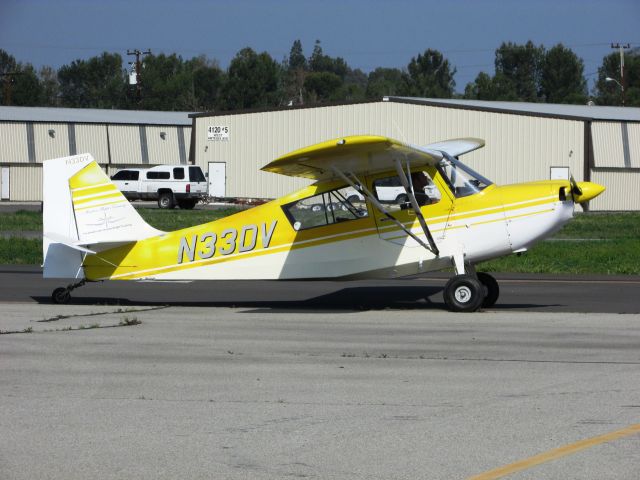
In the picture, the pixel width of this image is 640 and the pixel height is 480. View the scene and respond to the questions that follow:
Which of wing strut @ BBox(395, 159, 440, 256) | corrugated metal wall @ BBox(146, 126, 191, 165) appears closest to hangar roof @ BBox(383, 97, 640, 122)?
corrugated metal wall @ BBox(146, 126, 191, 165)

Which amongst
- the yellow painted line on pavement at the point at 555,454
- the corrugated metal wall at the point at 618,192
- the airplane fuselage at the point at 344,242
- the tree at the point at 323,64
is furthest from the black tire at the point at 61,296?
the tree at the point at 323,64

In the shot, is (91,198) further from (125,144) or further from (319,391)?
(125,144)

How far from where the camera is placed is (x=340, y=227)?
13.7 metres

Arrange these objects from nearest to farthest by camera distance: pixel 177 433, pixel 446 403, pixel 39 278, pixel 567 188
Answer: pixel 177 433
pixel 446 403
pixel 567 188
pixel 39 278

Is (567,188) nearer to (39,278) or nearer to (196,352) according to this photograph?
(196,352)

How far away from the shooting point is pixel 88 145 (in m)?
61.1

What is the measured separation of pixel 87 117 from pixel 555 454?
59871 millimetres

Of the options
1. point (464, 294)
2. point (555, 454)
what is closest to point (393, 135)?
point (464, 294)

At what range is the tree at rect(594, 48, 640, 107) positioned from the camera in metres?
101

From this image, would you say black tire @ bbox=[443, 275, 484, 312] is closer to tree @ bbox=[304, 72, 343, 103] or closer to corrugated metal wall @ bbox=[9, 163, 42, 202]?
corrugated metal wall @ bbox=[9, 163, 42, 202]

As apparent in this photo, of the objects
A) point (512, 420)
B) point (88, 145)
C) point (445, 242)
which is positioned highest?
point (88, 145)

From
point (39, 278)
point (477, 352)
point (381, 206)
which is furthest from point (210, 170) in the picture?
point (477, 352)

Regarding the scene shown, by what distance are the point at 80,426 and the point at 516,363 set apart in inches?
168

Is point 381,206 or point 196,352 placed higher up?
point 381,206
